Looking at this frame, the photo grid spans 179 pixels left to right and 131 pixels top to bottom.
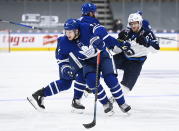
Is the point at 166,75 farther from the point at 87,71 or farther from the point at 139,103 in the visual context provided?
the point at 87,71

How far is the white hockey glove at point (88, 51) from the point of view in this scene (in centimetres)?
415

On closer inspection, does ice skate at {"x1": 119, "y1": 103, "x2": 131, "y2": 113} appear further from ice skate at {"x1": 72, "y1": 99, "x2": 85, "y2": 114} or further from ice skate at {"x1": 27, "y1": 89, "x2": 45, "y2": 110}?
ice skate at {"x1": 27, "y1": 89, "x2": 45, "y2": 110}

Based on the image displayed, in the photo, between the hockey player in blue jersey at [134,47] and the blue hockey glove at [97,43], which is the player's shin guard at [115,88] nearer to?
the blue hockey glove at [97,43]

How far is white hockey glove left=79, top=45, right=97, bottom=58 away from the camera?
4152mm

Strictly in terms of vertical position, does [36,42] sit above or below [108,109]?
below

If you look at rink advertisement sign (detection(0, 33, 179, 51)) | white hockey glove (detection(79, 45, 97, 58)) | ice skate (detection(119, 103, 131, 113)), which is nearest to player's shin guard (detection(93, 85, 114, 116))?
ice skate (detection(119, 103, 131, 113))

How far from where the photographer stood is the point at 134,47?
183 inches

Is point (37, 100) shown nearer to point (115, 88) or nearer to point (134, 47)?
point (115, 88)

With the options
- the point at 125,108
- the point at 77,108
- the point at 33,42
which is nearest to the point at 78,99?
the point at 77,108

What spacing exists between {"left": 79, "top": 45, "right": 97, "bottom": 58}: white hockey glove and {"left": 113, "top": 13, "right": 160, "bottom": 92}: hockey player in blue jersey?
0.50 m

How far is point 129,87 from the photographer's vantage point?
4719 mm

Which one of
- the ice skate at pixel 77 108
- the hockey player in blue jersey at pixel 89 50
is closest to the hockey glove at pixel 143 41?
the hockey player in blue jersey at pixel 89 50

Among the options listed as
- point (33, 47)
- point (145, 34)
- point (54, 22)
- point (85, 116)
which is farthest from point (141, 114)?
point (54, 22)

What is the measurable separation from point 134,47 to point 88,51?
0.64 m
